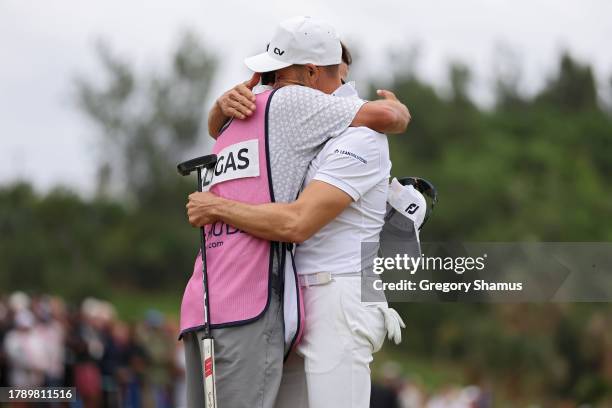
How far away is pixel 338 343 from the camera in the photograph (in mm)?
5027

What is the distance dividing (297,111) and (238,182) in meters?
0.40

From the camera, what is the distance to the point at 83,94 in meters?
59.9

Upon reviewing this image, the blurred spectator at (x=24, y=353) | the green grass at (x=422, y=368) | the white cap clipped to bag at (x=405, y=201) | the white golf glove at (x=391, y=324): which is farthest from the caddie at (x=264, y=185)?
the green grass at (x=422, y=368)

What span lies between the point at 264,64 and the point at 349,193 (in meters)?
0.73

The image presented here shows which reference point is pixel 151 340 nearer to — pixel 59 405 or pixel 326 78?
pixel 59 405

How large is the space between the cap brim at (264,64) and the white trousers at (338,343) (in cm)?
99

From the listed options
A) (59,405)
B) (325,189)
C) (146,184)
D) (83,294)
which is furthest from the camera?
(146,184)

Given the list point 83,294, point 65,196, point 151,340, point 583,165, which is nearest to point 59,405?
point 151,340

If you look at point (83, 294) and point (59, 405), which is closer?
point (59, 405)

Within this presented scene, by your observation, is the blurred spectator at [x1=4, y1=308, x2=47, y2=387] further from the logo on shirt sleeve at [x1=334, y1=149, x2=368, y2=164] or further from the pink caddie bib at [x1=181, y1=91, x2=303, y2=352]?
the logo on shirt sleeve at [x1=334, y1=149, x2=368, y2=164]

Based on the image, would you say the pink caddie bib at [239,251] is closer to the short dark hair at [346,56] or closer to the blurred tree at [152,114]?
the short dark hair at [346,56]

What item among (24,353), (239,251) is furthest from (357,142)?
(24,353)

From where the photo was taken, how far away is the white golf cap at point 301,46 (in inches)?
207

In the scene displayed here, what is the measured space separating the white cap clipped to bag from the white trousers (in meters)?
→ 0.49
